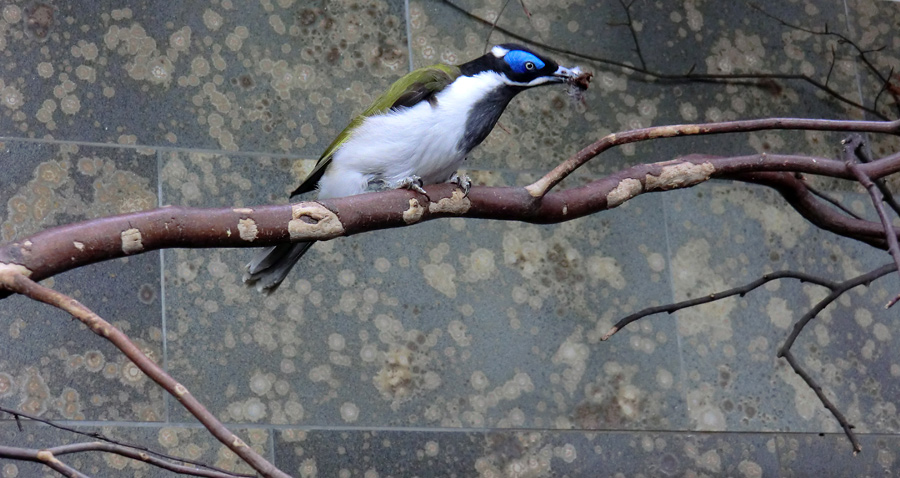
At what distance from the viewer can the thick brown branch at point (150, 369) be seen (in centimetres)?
139

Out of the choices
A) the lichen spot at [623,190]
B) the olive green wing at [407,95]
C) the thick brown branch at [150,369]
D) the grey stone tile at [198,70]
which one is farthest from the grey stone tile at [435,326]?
the thick brown branch at [150,369]

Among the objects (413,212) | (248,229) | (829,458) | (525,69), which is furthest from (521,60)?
(829,458)

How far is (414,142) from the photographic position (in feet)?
7.91

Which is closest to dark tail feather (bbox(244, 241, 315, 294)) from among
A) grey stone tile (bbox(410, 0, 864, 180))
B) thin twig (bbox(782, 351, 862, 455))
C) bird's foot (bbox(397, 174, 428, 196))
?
bird's foot (bbox(397, 174, 428, 196))

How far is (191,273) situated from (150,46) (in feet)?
2.19

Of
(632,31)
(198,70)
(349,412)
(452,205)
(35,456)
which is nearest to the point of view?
(35,456)

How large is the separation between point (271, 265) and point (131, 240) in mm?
580

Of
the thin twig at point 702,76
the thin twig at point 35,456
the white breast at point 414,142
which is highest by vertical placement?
the thin twig at point 702,76

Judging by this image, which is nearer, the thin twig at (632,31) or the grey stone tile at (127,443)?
the grey stone tile at (127,443)

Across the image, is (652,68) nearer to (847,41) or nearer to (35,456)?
(847,41)

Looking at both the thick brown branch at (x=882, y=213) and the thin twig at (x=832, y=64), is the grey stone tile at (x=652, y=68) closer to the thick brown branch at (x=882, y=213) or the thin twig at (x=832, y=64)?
the thin twig at (x=832, y=64)

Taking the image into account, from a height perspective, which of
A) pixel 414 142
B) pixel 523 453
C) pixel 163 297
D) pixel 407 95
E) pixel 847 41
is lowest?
pixel 523 453

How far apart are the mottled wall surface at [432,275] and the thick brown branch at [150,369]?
131cm

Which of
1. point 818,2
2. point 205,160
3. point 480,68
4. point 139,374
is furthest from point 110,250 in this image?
point 818,2
